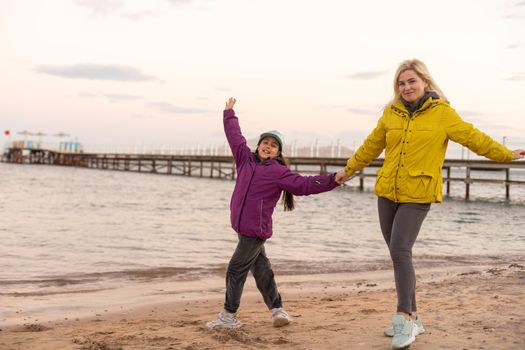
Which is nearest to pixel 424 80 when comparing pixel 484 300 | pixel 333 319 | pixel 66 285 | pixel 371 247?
pixel 333 319

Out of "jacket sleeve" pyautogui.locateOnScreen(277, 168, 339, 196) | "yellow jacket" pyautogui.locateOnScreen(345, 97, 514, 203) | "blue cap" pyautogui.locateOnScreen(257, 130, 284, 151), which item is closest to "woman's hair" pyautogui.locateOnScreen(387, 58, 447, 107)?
"yellow jacket" pyautogui.locateOnScreen(345, 97, 514, 203)

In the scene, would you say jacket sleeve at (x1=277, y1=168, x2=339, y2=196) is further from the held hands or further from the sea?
the sea

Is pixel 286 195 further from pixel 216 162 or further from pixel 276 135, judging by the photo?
pixel 216 162

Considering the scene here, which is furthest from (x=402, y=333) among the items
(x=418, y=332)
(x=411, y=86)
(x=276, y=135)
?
(x=276, y=135)

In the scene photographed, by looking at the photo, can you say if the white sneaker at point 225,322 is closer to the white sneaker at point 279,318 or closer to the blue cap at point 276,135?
the white sneaker at point 279,318

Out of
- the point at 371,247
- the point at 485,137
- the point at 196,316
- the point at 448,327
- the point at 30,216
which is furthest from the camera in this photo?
the point at 30,216

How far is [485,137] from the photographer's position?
3.31 m

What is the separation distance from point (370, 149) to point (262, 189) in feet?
2.60

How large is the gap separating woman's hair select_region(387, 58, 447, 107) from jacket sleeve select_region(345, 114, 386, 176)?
0.19 m

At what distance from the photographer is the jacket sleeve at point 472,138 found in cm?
330

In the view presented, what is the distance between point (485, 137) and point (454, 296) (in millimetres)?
2430

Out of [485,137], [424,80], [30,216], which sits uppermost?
[424,80]

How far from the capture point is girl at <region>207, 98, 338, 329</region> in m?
3.85

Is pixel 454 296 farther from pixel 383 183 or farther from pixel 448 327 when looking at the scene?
pixel 383 183
